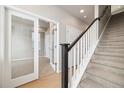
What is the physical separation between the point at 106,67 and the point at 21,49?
220 centimetres

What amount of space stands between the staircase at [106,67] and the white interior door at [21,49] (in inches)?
61.4

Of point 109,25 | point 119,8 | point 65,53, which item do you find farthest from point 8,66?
point 119,8

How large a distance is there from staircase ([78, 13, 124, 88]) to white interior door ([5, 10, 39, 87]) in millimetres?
1560

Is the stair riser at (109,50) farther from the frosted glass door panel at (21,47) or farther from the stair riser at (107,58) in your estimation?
the frosted glass door panel at (21,47)

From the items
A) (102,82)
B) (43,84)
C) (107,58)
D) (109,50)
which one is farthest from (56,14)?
(102,82)

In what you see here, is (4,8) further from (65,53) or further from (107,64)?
(107,64)

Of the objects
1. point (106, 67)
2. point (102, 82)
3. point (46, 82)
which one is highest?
point (106, 67)

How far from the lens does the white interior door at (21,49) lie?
2.36 m

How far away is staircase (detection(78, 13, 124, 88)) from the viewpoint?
189 cm

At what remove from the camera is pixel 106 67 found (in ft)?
7.34

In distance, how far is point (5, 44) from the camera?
88.8 inches

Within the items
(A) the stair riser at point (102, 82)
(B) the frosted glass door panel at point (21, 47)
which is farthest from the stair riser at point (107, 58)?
(B) the frosted glass door panel at point (21, 47)

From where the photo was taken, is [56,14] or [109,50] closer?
[109,50]

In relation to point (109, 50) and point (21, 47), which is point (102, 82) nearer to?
point (109, 50)
